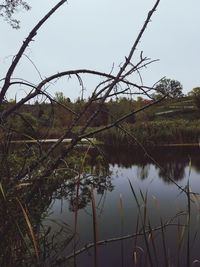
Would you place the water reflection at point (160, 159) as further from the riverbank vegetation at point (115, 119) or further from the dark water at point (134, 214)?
the riverbank vegetation at point (115, 119)

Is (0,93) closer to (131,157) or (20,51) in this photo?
(20,51)

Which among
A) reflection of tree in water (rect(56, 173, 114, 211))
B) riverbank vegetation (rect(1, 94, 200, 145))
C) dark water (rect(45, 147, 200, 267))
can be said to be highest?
riverbank vegetation (rect(1, 94, 200, 145))

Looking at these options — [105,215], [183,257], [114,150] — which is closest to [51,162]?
[183,257]

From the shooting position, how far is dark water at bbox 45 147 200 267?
1.31 metres

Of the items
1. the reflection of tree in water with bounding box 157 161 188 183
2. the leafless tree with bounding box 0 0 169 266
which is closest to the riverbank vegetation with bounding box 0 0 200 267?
the leafless tree with bounding box 0 0 169 266

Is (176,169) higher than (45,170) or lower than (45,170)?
lower

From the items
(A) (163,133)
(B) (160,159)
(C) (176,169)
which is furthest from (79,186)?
(A) (163,133)

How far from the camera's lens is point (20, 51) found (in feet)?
4.41

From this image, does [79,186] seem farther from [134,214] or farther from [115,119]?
[134,214]

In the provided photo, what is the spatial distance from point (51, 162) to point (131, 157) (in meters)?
11.1

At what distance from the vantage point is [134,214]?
5.60 m

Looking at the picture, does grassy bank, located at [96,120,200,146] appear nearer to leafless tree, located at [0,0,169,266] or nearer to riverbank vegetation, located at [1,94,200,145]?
riverbank vegetation, located at [1,94,200,145]

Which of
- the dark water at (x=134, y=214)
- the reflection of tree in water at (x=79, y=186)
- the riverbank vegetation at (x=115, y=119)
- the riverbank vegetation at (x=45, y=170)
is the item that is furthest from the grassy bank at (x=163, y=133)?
the riverbank vegetation at (x=45, y=170)

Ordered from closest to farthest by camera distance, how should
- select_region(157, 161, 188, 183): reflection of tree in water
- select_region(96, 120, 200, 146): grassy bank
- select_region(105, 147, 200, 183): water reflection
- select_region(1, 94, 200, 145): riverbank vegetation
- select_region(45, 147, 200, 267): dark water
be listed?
select_region(45, 147, 200, 267): dark water, select_region(1, 94, 200, 145): riverbank vegetation, select_region(157, 161, 188, 183): reflection of tree in water, select_region(105, 147, 200, 183): water reflection, select_region(96, 120, 200, 146): grassy bank
